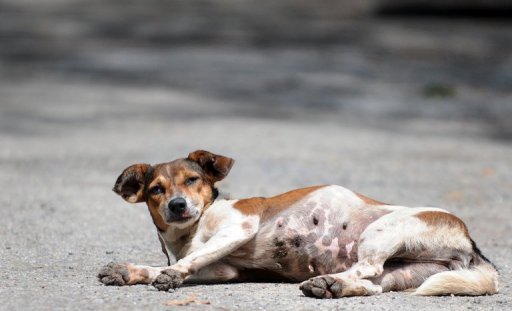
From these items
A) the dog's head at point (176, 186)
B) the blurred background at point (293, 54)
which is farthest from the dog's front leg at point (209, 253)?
the blurred background at point (293, 54)

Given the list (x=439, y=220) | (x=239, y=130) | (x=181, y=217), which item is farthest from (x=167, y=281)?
(x=239, y=130)

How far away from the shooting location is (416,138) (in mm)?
12672

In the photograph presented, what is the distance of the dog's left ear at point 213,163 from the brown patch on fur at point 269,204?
0.21m

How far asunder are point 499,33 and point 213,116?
916 centimetres

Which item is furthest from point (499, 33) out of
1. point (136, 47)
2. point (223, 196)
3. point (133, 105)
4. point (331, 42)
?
point (223, 196)

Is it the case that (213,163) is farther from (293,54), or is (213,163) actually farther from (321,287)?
(293,54)

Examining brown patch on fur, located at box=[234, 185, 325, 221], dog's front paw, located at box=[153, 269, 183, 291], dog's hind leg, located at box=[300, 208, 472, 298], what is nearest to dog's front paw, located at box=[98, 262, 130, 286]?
dog's front paw, located at box=[153, 269, 183, 291]

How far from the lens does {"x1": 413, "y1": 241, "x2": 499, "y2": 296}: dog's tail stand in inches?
226

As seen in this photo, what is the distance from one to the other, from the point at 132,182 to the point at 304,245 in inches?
42.2

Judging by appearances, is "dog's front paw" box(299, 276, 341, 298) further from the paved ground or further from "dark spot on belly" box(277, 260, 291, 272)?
"dark spot on belly" box(277, 260, 291, 272)

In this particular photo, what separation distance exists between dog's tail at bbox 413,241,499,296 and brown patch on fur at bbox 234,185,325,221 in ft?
2.99

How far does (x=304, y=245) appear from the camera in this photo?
6.06 metres

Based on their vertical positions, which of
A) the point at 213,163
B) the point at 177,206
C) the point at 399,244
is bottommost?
A: the point at 399,244

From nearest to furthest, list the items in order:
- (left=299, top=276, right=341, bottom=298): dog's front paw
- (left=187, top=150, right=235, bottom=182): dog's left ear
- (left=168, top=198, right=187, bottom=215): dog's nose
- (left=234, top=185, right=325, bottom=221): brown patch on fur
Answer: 1. (left=299, top=276, right=341, bottom=298): dog's front paw
2. (left=168, top=198, right=187, bottom=215): dog's nose
3. (left=234, top=185, right=325, bottom=221): brown patch on fur
4. (left=187, top=150, right=235, bottom=182): dog's left ear
